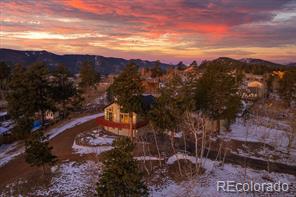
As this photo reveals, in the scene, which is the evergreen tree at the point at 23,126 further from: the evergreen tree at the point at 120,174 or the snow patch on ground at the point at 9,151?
the evergreen tree at the point at 120,174

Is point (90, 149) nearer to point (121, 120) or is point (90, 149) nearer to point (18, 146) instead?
point (121, 120)

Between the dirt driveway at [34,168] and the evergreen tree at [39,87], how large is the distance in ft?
21.9

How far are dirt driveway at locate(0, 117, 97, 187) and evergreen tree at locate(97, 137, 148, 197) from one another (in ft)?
55.5

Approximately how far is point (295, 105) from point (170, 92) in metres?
55.5

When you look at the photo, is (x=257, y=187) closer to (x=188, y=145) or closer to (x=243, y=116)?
(x=188, y=145)

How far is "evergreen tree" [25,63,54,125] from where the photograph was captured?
4934 cm

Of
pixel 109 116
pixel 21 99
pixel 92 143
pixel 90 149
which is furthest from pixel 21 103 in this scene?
pixel 90 149

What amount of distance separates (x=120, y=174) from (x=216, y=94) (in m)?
27.1

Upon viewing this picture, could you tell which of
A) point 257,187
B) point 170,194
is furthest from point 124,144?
point 257,187

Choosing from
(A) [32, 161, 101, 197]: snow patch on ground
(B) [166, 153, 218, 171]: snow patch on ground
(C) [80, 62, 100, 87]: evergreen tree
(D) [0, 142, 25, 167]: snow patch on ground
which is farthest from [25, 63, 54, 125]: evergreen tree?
(C) [80, 62, 100, 87]: evergreen tree

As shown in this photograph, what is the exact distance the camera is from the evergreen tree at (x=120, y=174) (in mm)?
18234

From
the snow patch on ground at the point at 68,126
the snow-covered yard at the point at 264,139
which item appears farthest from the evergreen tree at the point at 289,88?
the snow patch on ground at the point at 68,126

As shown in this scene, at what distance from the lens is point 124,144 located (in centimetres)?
1848

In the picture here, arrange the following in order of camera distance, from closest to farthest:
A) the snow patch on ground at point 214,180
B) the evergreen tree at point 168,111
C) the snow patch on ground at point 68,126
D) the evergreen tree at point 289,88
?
the snow patch on ground at point 214,180
the evergreen tree at point 168,111
the snow patch on ground at point 68,126
the evergreen tree at point 289,88
